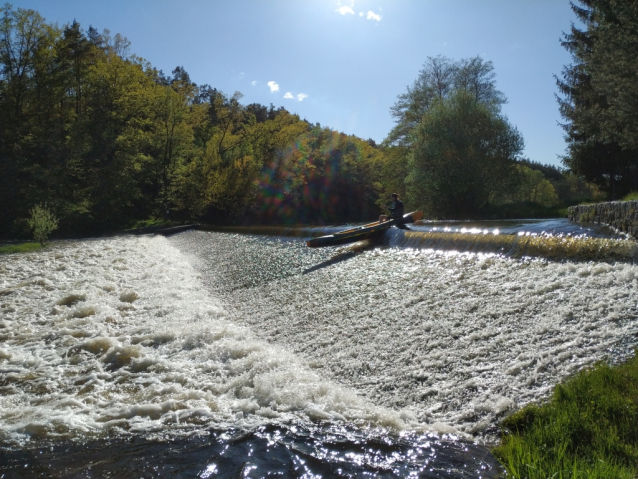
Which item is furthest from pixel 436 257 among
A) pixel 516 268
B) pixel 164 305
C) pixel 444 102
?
pixel 444 102

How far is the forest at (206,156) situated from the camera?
26453 mm

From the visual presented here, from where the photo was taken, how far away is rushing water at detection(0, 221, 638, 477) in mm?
3848

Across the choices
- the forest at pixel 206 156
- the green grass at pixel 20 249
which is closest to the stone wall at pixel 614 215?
the forest at pixel 206 156

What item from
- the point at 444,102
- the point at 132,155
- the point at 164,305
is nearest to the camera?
the point at 164,305

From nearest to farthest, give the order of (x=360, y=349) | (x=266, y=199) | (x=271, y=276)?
(x=360, y=349) → (x=271, y=276) → (x=266, y=199)

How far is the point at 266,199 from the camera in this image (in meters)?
39.4

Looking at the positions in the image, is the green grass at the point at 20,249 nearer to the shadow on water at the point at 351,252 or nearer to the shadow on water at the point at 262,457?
the shadow on water at the point at 351,252

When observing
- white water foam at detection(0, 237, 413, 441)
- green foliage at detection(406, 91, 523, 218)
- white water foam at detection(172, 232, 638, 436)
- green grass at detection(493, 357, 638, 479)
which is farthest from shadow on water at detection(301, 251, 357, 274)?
green foliage at detection(406, 91, 523, 218)

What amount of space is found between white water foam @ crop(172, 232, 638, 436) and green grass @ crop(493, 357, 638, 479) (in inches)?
12.1

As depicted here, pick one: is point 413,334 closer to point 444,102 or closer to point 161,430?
point 161,430

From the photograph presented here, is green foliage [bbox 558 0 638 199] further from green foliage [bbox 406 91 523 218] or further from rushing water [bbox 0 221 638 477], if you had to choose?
rushing water [bbox 0 221 638 477]

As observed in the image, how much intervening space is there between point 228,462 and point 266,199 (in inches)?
1430

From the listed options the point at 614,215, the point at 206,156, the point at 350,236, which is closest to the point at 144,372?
the point at 350,236

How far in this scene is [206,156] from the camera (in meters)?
39.8
